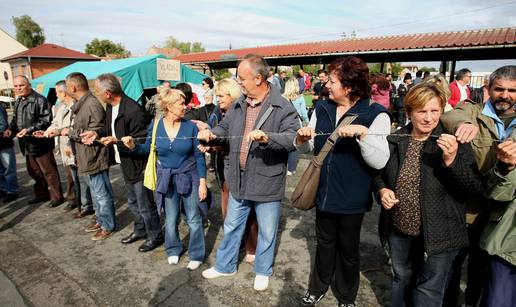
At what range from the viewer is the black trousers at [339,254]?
2477mm

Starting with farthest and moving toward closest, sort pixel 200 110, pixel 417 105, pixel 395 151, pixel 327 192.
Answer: pixel 200 110 → pixel 327 192 → pixel 395 151 → pixel 417 105

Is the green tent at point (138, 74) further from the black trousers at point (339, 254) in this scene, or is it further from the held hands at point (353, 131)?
the held hands at point (353, 131)

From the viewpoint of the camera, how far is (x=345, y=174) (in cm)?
234

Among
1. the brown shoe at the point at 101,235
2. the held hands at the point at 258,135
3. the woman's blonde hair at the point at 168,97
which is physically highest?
the woman's blonde hair at the point at 168,97

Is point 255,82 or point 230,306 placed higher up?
point 255,82

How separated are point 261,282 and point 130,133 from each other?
84.8 inches

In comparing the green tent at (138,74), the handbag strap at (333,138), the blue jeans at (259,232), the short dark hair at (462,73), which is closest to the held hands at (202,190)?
the blue jeans at (259,232)

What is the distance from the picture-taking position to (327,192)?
2.40 m

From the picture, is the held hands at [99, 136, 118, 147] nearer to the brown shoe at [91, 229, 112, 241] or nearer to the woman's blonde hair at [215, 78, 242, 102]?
the woman's blonde hair at [215, 78, 242, 102]

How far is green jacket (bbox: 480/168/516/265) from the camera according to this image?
5.70 ft

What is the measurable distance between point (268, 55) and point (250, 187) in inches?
531

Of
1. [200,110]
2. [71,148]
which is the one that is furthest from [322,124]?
[71,148]

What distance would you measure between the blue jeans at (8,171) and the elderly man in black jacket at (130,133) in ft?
10.3

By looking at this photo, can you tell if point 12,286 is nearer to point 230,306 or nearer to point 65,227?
point 65,227
